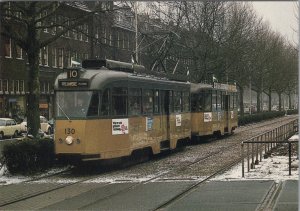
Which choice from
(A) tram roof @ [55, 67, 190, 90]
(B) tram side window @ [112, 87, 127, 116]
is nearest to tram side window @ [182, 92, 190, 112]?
(A) tram roof @ [55, 67, 190, 90]

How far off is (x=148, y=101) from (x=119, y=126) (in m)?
2.76

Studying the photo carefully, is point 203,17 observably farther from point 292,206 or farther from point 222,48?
point 292,206

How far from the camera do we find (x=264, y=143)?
60.7 feet

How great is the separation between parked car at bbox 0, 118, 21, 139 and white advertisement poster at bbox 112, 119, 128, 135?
84.5 ft

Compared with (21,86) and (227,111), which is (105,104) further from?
(21,86)

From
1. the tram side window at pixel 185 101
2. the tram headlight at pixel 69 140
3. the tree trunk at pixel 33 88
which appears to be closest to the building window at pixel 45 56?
the tram side window at pixel 185 101

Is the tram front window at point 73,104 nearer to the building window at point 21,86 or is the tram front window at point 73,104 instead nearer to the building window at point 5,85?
the building window at point 5,85

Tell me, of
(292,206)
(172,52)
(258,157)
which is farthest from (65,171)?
(172,52)

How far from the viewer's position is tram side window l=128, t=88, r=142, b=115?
17.5 metres

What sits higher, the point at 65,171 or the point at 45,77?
the point at 45,77

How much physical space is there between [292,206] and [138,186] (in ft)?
15.1

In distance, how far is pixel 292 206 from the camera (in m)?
9.49

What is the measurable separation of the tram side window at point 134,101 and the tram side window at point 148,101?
46cm

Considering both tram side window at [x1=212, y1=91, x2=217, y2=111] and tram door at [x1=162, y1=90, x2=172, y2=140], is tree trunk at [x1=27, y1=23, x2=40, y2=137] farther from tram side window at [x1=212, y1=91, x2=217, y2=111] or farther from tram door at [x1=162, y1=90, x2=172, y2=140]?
tram side window at [x1=212, y1=91, x2=217, y2=111]
